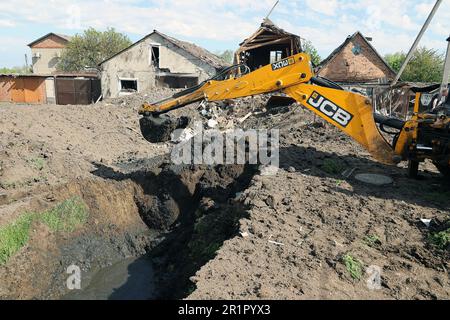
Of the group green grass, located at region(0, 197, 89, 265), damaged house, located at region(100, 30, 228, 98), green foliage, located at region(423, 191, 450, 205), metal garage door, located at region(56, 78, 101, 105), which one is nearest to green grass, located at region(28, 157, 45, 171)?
green grass, located at region(0, 197, 89, 265)

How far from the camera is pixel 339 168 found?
8.04 metres

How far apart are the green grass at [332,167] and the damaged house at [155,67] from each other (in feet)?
57.7

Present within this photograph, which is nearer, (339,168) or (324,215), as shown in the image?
(324,215)

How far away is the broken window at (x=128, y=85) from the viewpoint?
26223 millimetres

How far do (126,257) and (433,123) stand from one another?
6536 millimetres

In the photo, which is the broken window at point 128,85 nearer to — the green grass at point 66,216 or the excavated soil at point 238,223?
the excavated soil at point 238,223

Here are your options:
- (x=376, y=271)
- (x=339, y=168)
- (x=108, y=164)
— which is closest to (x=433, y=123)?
(x=339, y=168)

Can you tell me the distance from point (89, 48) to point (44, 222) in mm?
37995

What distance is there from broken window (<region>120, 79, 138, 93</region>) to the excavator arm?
793 inches

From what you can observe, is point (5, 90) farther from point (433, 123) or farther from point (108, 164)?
point (433, 123)

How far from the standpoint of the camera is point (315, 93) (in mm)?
7352

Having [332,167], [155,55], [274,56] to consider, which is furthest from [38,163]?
[274,56]

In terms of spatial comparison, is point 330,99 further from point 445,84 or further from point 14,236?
point 14,236
